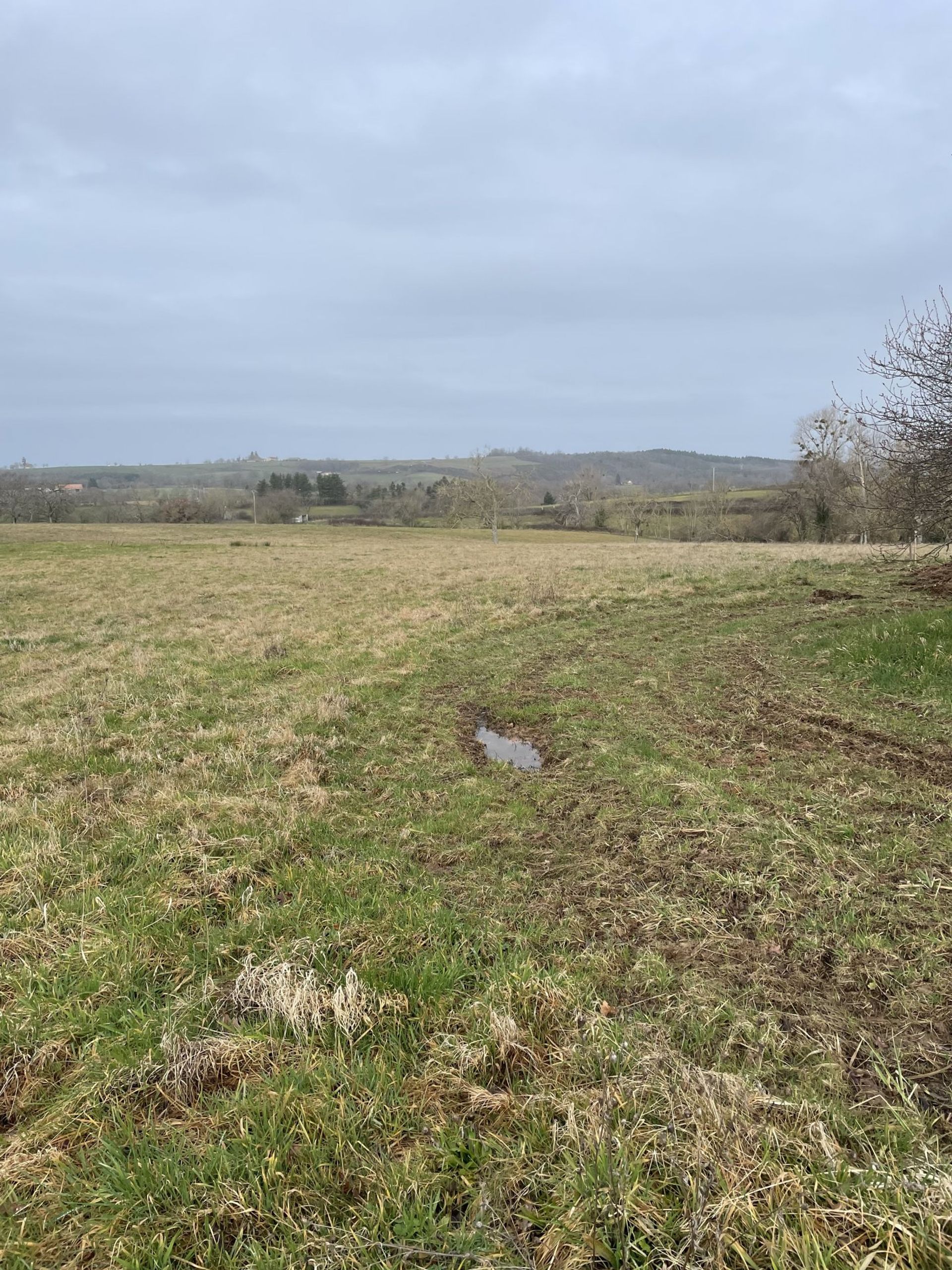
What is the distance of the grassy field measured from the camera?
2.52 metres

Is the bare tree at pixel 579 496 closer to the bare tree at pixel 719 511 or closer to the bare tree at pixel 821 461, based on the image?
the bare tree at pixel 719 511

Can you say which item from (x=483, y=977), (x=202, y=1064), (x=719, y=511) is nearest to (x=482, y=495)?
(x=719, y=511)

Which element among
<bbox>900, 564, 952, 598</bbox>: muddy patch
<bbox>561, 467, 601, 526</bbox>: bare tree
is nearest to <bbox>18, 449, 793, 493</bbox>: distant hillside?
<bbox>561, 467, 601, 526</bbox>: bare tree

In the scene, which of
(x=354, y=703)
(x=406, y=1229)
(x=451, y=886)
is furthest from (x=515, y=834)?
(x=354, y=703)

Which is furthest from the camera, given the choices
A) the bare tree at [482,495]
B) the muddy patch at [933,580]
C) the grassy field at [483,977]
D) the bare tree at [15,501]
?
the bare tree at [15,501]

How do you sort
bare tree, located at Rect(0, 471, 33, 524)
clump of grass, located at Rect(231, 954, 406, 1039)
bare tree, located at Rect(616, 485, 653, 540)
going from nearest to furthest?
1. clump of grass, located at Rect(231, 954, 406, 1039)
2. bare tree, located at Rect(616, 485, 653, 540)
3. bare tree, located at Rect(0, 471, 33, 524)

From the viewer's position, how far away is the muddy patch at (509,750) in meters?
7.74

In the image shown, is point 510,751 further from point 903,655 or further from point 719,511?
point 719,511

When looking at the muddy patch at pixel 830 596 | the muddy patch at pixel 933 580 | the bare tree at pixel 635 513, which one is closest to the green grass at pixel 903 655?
the muddy patch at pixel 830 596

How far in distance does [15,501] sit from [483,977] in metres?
102

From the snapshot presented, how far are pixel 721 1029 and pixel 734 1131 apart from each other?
2.70ft

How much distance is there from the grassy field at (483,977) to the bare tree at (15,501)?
3588 inches

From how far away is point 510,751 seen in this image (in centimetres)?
830

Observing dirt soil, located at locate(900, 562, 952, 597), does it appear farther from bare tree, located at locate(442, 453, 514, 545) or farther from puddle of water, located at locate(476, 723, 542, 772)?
bare tree, located at locate(442, 453, 514, 545)
